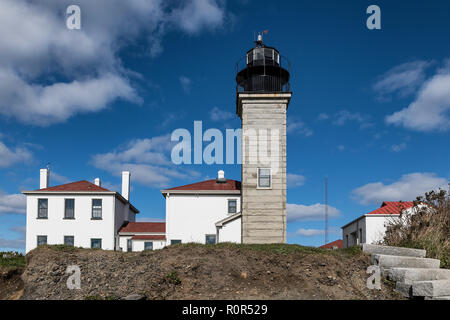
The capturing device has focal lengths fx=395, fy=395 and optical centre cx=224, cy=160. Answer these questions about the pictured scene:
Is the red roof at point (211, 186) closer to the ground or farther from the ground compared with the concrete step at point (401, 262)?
farther from the ground

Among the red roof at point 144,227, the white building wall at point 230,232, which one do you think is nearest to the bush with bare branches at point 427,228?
the white building wall at point 230,232

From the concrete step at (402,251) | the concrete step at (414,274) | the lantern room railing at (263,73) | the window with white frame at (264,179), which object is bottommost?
the concrete step at (414,274)

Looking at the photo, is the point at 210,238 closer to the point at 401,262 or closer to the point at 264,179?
the point at 264,179

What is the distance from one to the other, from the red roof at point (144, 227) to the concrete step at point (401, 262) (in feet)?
70.7

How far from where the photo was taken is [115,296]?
8305 millimetres

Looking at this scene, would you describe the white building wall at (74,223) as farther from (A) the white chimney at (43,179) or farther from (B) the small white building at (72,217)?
(A) the white chimney at (43,179)

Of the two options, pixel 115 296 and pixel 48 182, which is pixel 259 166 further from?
pixel 48 182

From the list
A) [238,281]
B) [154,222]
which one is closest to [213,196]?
[154,222]

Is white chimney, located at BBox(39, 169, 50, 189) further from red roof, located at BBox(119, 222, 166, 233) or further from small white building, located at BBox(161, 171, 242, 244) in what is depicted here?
small white building, located at BBox(161, 171, 242, 244)

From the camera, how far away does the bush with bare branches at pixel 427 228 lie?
11078mm

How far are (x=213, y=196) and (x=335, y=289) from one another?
18758 mm

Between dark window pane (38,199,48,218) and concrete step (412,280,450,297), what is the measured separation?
2601cm

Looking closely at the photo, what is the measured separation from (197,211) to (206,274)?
58.9 feet
